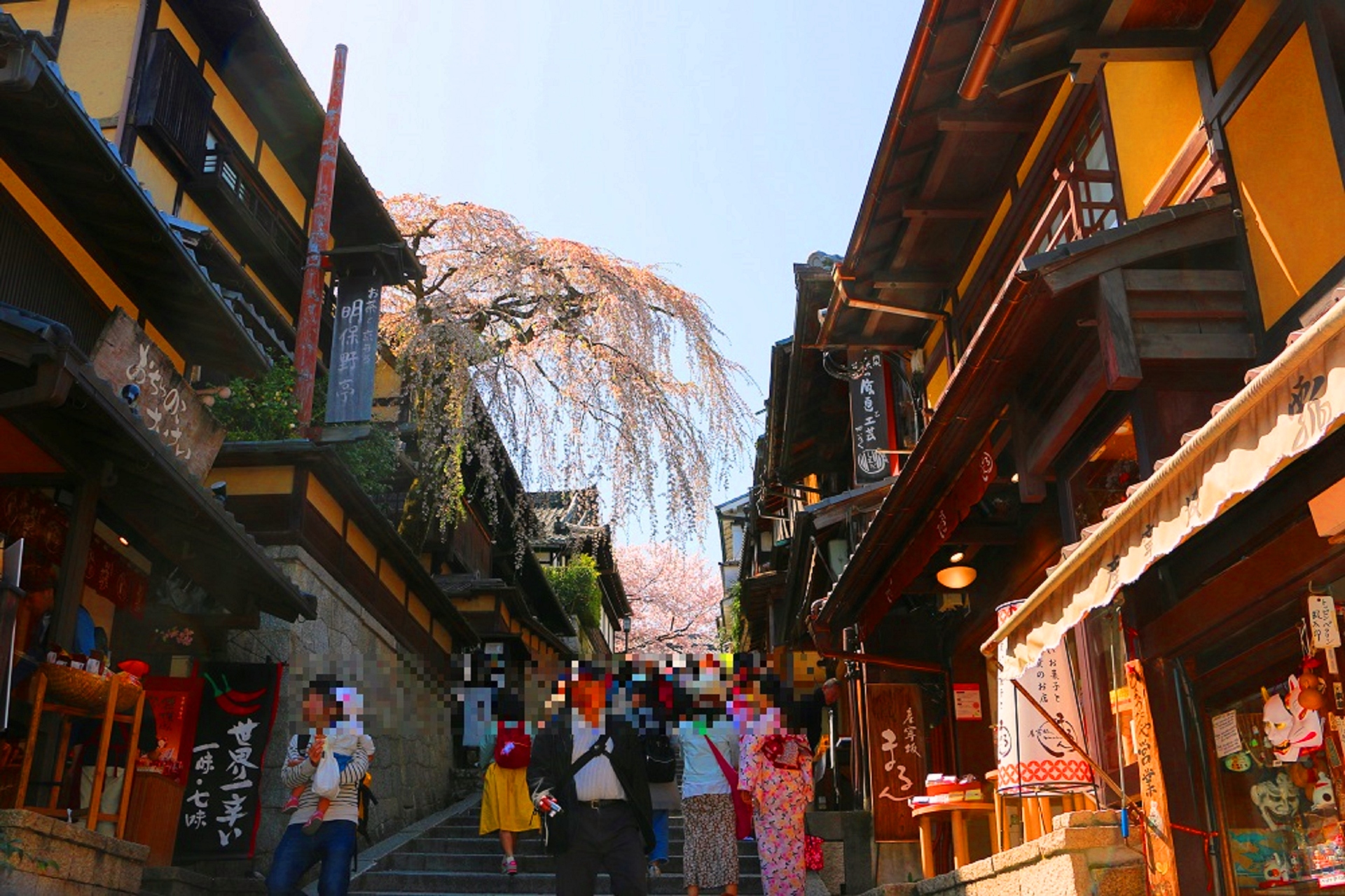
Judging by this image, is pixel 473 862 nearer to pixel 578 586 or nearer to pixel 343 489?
pixel 343 489

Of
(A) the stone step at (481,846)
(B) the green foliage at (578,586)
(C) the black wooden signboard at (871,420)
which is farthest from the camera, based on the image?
(B) the green foliage at (578,586)

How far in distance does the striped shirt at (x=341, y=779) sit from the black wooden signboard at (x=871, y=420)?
7.08 meters

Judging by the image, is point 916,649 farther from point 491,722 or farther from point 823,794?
point 491,722

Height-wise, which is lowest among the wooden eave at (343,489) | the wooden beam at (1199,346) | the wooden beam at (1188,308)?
the wooden beam at (1199,346)

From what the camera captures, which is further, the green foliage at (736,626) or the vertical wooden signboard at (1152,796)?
the green foliage at (736,626)

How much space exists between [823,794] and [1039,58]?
11.8m

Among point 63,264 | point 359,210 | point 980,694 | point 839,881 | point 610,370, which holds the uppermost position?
point 359,210

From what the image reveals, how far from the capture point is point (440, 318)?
16.8 m

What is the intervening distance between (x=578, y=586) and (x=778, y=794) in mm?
26585

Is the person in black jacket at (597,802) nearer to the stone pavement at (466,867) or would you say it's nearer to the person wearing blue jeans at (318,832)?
the person wearing blue jeans at (318,832)

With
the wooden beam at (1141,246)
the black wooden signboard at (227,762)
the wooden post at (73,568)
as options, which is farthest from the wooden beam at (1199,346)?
the black wooden signboard at (227,762)

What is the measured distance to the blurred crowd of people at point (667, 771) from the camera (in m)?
7.50

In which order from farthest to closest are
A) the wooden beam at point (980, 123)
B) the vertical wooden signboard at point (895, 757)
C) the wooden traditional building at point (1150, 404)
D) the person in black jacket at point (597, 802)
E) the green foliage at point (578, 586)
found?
the green foliage at point (578, 586) → the vertical wooden signboard at point (895, 757) → the wooden beam at point (980, 123) → the person in black jacket at point (597, 802) → the wooden traditional building at point (1150, 404)

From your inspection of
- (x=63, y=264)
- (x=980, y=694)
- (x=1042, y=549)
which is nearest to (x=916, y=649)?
(x=980, y=694)
